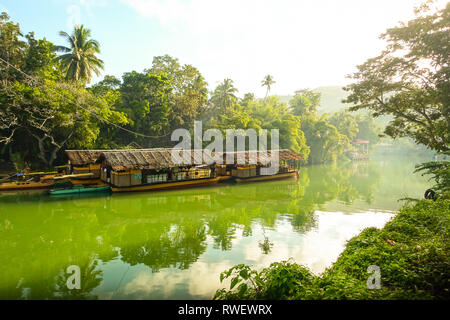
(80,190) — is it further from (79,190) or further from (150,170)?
(150,170)

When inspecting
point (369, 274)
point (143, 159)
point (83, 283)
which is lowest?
point (83, 283)

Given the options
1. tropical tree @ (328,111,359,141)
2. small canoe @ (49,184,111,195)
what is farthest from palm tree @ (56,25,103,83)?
tropical tree @ (328,111,359,141)

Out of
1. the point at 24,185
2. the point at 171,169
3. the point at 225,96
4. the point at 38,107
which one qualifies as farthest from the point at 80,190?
the point at 225,96

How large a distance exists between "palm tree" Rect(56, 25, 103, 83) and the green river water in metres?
11.0

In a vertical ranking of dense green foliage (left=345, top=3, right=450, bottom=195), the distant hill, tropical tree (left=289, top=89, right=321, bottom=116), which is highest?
the distant hill

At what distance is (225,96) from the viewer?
3225 centimetres

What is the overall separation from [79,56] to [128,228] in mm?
17381

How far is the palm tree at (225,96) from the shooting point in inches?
1270

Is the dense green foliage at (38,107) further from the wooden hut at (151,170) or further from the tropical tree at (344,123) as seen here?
the tropical tree at (344,123)

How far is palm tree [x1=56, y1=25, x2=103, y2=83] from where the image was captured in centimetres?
2077

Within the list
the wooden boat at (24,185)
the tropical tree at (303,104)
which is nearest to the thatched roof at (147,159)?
the wooden boat at (24,185)

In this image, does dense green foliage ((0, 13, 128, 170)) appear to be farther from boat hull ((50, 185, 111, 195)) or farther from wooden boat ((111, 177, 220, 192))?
wooden boat ((111, 177, 220, 192))

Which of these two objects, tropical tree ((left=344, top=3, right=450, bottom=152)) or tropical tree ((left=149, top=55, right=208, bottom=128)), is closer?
tropical tree ((left=344, top=3, right=450, bottom=152))

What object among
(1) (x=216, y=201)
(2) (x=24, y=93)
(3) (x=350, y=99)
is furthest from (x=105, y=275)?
(2) (x=24, y=93)
